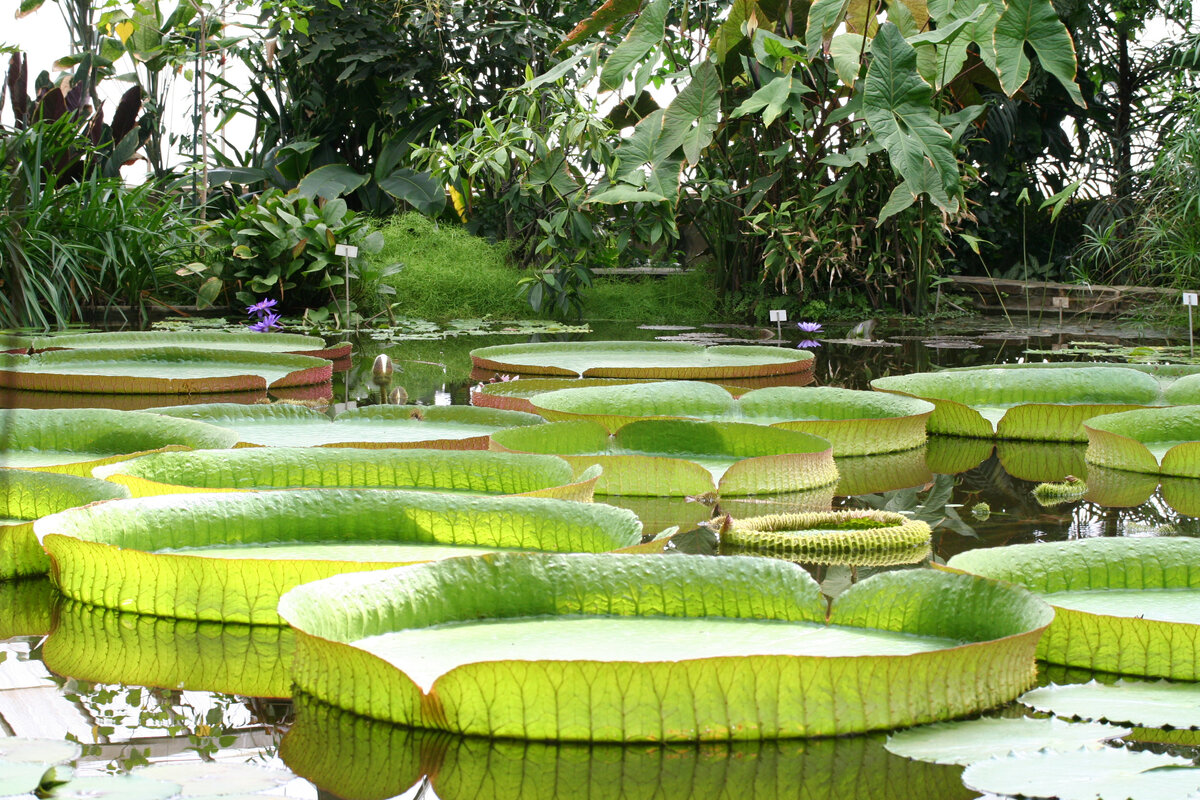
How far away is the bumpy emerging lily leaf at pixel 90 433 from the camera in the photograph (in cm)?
248

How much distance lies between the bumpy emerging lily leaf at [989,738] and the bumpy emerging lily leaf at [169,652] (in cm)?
69

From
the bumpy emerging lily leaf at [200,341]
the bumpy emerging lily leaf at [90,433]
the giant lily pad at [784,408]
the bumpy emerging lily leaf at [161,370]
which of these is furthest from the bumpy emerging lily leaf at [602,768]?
the bumpy emerging lily leaf at [200,341]

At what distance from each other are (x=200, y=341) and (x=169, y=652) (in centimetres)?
394

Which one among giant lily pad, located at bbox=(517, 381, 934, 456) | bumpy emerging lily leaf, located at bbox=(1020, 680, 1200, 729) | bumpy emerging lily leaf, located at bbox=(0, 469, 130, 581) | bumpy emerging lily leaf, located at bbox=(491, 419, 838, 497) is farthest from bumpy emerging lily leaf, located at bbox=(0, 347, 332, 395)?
bumpy emerging lily leaf, located at bbox=(1020, 680, 1200, 729)

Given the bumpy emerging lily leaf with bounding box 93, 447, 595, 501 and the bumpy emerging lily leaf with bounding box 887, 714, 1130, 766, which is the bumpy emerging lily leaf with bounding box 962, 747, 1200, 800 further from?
the bumpy emerging lily leaf with bounding box 93, 447, 595, 501

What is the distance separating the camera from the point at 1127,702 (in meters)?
1.27

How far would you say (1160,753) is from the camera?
1.16 metres

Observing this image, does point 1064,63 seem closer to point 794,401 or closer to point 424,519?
point 794,401

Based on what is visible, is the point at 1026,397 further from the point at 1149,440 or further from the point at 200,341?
the point at 200,341

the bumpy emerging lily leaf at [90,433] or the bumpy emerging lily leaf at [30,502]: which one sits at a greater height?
the bumpy emerging lily leaf at [90,433]

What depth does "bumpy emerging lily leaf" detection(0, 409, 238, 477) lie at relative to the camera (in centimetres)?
248

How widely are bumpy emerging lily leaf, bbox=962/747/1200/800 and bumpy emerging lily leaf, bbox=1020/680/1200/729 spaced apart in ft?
0.33

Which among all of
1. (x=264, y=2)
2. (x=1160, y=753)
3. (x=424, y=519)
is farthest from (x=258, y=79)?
(x=1160, y=753)

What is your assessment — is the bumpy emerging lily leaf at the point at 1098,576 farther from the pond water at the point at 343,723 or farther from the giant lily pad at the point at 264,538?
the giant lily pad at the point at 264,538
